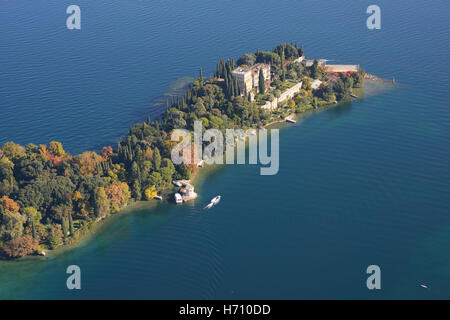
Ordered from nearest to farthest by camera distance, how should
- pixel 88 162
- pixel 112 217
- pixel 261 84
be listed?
1. pixel 112 217
2. pixel 88 162
3. pixel 261 84

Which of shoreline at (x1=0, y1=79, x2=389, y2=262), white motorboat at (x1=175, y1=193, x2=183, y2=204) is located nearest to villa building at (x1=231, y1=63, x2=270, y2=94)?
shoreline at (x1=0, y1=79, x2=389, y2=262)

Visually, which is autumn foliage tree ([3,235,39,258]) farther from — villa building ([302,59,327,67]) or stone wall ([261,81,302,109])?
villa building ([302,59,327,67])

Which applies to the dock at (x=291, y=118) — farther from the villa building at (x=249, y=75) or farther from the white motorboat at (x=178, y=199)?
the white motorboat at (x=178, y=199)

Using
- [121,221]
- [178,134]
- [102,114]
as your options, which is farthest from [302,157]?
[102,114]

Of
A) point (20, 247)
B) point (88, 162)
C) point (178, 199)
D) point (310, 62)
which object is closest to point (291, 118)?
point (310, 62)

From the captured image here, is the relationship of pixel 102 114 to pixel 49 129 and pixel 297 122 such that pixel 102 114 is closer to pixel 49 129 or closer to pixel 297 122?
pixel 49 129

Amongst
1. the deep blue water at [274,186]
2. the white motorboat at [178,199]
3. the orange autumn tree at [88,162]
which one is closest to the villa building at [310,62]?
the deep blue water at [274,186]

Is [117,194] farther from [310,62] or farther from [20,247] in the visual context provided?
[310,62]
